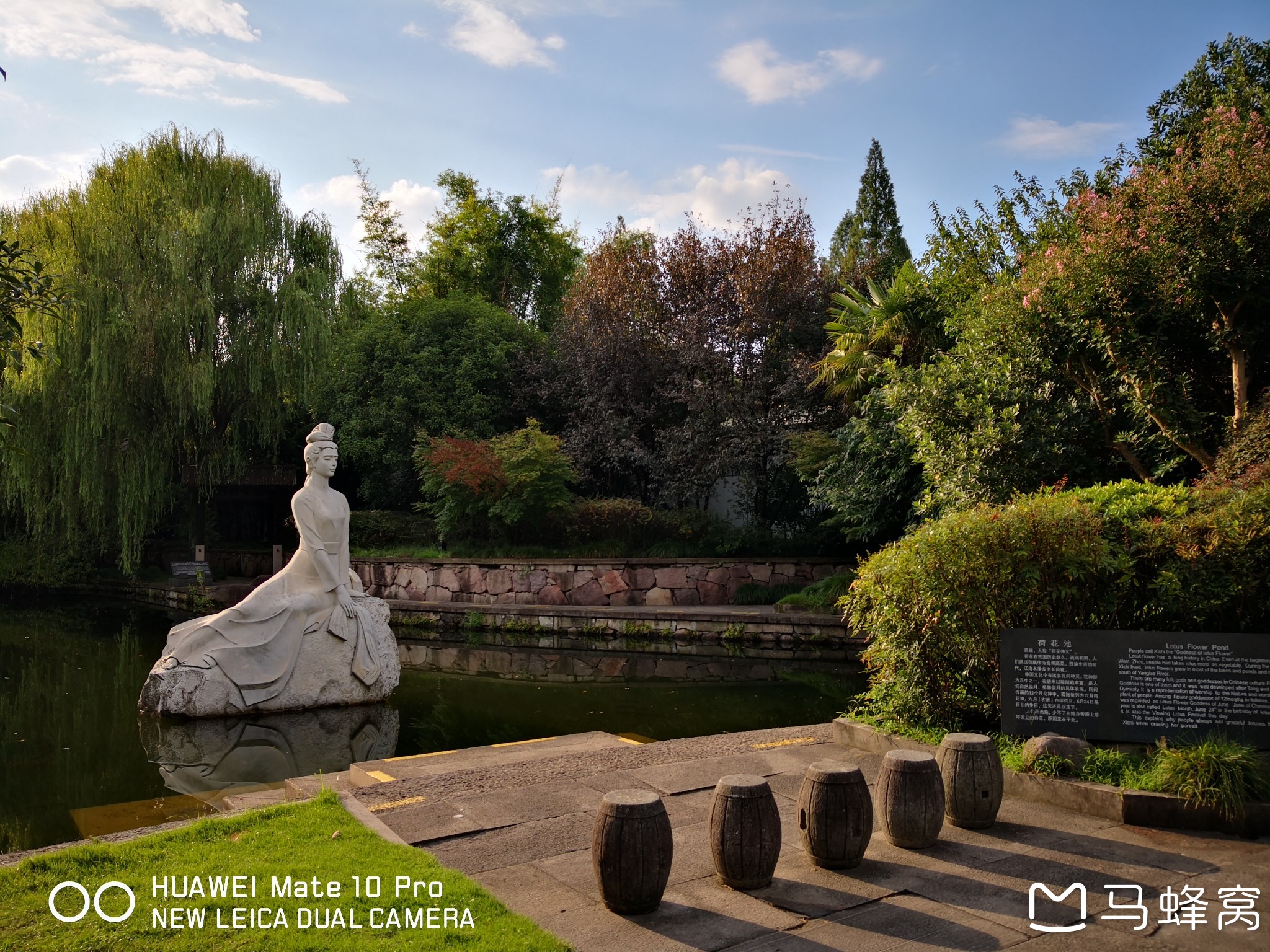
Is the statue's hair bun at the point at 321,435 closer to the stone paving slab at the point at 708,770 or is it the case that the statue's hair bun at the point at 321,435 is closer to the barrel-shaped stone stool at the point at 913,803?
the stone paving slab at the point at 708,770

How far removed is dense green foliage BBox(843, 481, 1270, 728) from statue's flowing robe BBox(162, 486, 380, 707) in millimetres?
6726

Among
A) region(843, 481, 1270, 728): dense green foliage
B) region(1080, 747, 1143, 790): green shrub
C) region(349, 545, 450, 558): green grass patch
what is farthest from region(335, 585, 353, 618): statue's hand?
region(349, 545, 450, 558): green grass patch

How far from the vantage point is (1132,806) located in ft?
17.3

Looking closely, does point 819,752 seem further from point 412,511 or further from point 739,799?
point 412,511

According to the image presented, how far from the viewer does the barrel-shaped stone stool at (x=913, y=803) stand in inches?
192

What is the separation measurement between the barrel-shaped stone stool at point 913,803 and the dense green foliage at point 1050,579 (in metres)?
1.97

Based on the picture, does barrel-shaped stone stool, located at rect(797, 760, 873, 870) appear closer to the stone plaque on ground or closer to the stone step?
the stone plaque on ground

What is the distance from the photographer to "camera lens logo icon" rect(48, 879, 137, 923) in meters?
4.01

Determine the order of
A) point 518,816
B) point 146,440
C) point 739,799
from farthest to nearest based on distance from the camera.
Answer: point 146,440 < point 518,816 < point 739,799

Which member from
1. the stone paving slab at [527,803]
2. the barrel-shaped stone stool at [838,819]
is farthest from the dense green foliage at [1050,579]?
the stone paving slab at [527,803]

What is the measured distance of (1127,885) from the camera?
4.43 m

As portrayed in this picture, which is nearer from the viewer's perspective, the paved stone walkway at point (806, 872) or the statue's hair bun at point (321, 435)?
the paved stone walkway at point (806, 872)

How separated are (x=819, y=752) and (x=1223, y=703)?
2.71m

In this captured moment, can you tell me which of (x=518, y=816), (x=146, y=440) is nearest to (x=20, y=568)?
(x=146, y=440)
